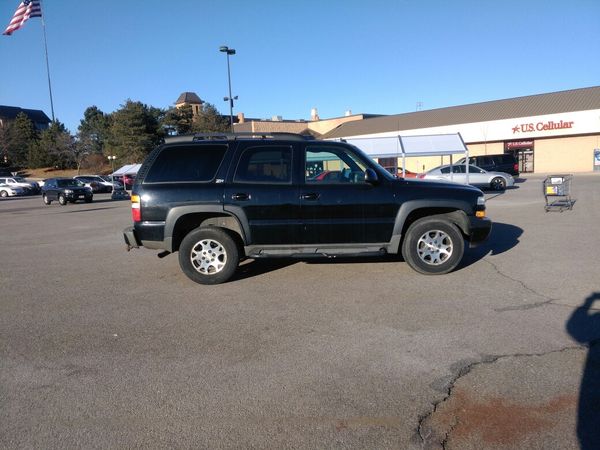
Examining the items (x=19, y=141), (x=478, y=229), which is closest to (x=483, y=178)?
(x=478, y=229)

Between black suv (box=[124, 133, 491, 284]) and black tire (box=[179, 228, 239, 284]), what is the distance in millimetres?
14

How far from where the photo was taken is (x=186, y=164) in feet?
21.2

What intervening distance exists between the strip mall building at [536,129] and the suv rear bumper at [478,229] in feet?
100

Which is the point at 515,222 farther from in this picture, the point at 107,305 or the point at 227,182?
the point at 107,305

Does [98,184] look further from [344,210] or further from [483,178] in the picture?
[344,210]

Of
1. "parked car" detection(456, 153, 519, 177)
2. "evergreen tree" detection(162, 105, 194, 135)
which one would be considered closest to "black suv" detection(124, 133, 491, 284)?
Result: "parked car" detection(456, 153, 519, 177)

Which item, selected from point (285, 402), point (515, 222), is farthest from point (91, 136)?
point (285, 402)

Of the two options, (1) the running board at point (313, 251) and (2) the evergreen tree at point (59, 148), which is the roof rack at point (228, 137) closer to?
(1) the running board at point (313, 251)

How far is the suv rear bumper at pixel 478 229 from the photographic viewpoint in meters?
6.57

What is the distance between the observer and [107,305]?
18.7 feet

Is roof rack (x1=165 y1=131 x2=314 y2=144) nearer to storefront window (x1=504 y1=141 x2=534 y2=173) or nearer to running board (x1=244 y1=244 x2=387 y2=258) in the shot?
running board (x1=244 y1=244 x2=387 y2=258)

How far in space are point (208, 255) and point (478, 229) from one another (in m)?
3.88

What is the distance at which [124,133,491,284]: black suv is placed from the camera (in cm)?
632

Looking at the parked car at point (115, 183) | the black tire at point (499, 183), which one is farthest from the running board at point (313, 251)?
the parked car at point (115, 183)
